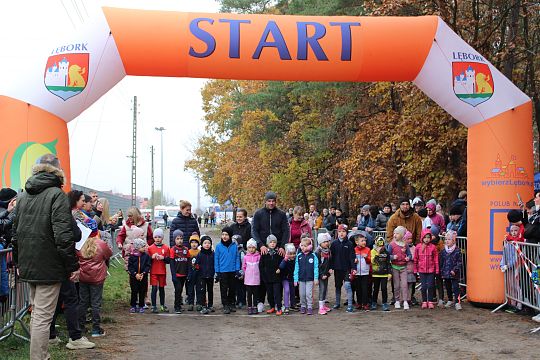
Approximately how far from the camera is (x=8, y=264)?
7672mm

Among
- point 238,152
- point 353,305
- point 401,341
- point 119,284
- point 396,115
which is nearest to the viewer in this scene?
point 401,341

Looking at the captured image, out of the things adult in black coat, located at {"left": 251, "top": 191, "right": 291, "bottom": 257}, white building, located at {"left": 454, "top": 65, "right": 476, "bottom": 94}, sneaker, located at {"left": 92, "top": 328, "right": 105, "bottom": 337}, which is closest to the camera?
sneaker, located at {"left": 92, "top": 328, "right": 105, "bottom": 337}

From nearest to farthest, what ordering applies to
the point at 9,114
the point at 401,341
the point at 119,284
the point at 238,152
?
the point at 401,341
the point at 9,114
the point at 119,284
the point at 238,152

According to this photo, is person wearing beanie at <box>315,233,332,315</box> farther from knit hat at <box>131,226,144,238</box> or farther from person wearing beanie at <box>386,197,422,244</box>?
knit hat at <box>131,226,144,238</box>

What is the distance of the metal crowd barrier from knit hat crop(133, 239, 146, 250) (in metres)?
2.68

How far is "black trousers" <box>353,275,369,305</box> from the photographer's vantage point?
37.2 ft

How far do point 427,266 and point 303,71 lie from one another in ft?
13.2

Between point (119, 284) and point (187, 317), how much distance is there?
4.81 metres

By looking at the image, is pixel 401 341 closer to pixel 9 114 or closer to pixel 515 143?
pixel 515 143

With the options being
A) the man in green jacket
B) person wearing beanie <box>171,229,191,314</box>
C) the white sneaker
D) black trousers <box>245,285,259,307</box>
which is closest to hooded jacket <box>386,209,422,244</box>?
the white sneaker

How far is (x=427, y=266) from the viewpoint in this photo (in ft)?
37.0

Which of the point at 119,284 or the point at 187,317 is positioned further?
the point at 119,284

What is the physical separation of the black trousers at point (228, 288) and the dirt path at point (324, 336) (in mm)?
403

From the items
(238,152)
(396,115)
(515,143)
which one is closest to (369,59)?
(515,143)
